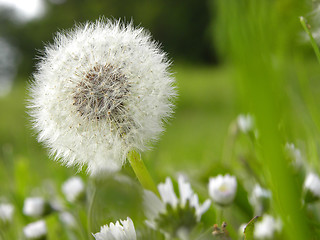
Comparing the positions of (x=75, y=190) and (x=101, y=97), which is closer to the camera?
(x=101, y=97)

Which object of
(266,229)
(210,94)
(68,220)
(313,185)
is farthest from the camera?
(210,94)

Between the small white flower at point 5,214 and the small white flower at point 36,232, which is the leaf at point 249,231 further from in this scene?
the small white flower at point 5,214

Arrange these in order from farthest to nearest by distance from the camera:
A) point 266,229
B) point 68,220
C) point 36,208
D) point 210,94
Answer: point 210,94, point 68,220, point 36,208, point 266,229

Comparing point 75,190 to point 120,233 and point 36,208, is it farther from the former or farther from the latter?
point 120,233

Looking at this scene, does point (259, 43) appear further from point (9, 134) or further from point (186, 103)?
point (186, 103)

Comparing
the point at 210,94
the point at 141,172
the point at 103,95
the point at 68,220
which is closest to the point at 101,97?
the point at 103,95

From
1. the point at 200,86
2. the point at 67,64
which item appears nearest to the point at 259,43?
the point at 67,64

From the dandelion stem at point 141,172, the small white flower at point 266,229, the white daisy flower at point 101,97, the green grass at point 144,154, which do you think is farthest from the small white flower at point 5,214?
the small white flower at point 266,229
